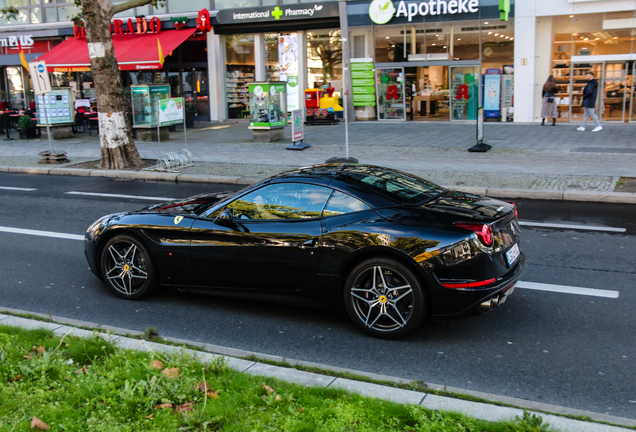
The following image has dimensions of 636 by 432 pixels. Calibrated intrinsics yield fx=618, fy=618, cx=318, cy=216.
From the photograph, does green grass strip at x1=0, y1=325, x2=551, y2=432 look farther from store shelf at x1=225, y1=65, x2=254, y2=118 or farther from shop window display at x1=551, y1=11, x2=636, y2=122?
store shelf at x1=225, y1=65, x2=254, y2=118

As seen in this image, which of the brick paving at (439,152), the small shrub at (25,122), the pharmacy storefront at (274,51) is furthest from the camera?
the pharmacy storefront at (274,51)

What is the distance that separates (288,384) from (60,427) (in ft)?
4.63

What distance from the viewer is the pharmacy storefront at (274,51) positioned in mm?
26453

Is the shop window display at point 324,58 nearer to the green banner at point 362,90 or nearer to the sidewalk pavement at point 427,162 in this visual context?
the green banner at point 362,90

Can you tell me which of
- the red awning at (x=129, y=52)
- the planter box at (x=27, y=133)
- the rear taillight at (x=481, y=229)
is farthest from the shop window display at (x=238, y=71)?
the rear taillight at (x=481, y=229)

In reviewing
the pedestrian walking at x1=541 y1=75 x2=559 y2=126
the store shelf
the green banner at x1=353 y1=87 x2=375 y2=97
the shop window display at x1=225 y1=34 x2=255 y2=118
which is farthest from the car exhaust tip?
the store shelf

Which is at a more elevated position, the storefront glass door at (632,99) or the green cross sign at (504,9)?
the green cross sign at (504,9)

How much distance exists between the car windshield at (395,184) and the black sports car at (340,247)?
0.02 m

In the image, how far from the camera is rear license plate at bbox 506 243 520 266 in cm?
525

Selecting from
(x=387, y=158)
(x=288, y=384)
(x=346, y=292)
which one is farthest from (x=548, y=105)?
(x=288, y=384)

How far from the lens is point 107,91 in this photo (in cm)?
1575

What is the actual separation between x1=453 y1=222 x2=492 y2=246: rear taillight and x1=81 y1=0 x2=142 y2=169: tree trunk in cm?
1259

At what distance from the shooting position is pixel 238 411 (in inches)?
149

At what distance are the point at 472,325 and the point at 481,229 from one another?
102 cm
